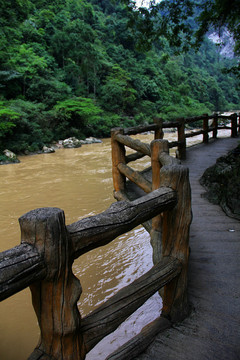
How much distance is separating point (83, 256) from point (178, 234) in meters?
2.30

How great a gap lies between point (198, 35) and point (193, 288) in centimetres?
640

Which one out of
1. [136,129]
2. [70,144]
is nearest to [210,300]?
[136,129]

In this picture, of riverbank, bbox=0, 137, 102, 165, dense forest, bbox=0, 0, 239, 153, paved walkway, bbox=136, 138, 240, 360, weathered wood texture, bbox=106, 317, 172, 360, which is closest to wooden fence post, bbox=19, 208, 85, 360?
weathered wood texture, bbox=106, 317, 172, 360

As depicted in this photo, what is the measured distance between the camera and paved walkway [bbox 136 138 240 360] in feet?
4.35

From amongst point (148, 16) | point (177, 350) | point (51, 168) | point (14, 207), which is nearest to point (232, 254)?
point (177, 350)

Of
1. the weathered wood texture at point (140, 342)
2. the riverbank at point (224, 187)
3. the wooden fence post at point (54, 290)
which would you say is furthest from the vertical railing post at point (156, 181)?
the wooden fence post at point (54, 290)

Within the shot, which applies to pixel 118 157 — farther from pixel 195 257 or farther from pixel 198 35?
pixel 198 35

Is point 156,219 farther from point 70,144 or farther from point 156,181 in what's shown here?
point 70,144

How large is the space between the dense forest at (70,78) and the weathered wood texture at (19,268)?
251 inches

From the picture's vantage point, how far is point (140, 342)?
4.41ft

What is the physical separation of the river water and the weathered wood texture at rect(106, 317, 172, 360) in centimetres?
83

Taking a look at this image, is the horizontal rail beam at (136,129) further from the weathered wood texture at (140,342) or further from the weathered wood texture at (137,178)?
the weathered wood texture at (140,342)

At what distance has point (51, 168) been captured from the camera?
993 centimetres

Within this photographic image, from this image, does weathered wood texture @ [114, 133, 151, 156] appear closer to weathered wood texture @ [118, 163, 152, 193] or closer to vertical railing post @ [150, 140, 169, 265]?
vertical railing post @ [150, 140, 169, 265]
